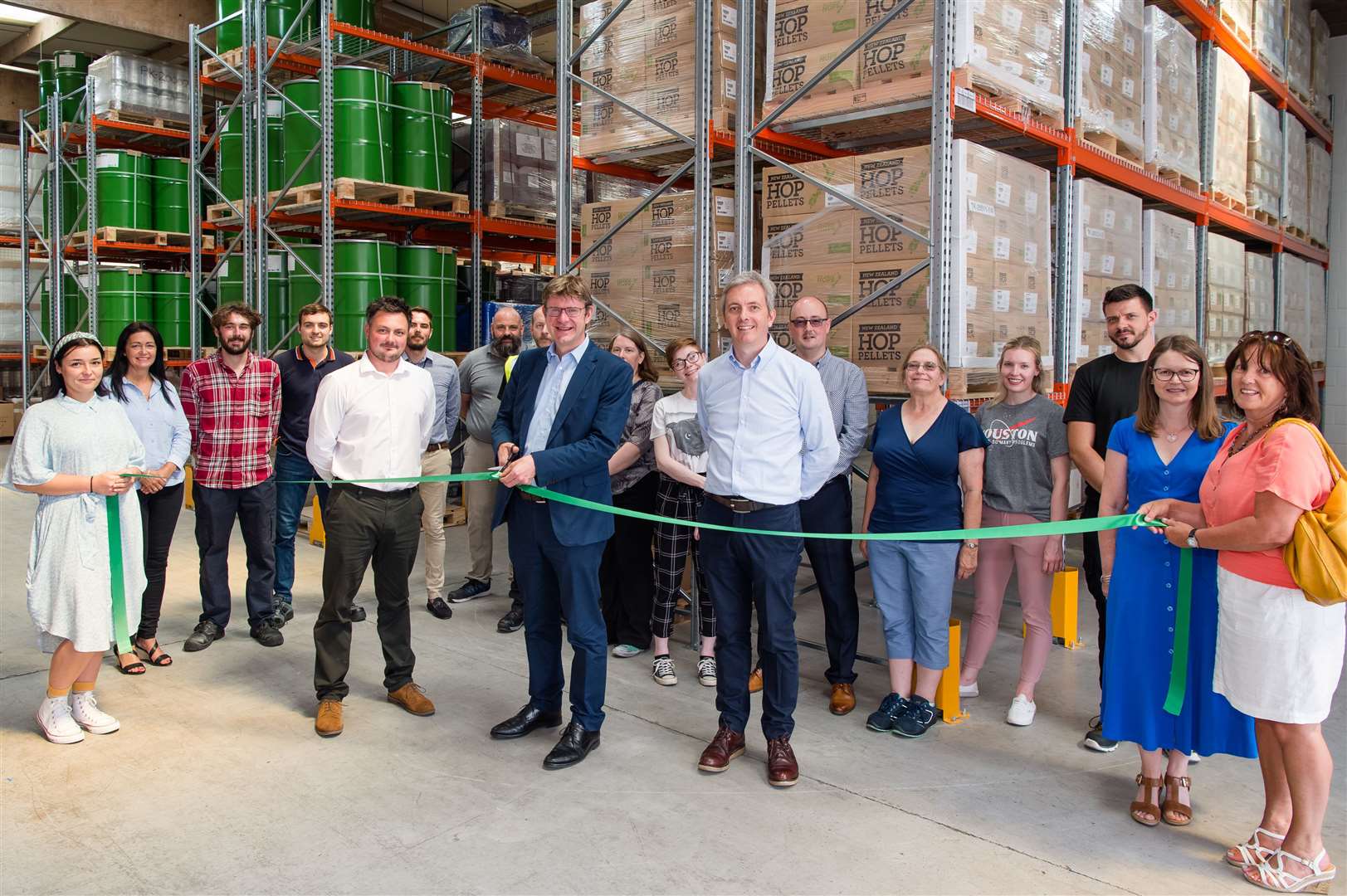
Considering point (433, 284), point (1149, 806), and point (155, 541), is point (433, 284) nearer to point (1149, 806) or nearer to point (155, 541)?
point (155, 541)

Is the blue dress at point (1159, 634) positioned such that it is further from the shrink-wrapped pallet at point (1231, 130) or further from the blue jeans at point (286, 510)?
the shrink-wrapped pallet at point (1231, 130)

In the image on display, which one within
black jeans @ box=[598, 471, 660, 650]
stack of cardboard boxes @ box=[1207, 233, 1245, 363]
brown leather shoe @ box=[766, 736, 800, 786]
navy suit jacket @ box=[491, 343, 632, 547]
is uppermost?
stack of cardboard boxes @ box=[1207, 233, 1245, 363]

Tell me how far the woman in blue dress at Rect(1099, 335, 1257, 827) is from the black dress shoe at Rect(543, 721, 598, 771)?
6.52 feet

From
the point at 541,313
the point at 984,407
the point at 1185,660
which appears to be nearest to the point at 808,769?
the point at 1185,660

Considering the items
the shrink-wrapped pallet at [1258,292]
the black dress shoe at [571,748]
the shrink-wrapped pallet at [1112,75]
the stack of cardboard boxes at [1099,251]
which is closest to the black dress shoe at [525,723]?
the black dress shoe at [571,748]

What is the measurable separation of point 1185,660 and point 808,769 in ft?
4.83

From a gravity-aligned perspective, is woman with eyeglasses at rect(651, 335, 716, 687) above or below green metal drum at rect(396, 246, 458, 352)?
below

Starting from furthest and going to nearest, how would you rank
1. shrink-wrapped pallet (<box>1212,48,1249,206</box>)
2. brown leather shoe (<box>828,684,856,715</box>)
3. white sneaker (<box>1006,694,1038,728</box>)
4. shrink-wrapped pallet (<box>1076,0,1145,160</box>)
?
shrink-wrapped pallet (<box>1212,48,1249,206</box>) → shrink-wrapped pallet (<box>1076,0,1145,160</box>) → brown leather shoe (<box>828,684,856,715</box>) → white sneaker (<box>1006,694,1038,728</box>)

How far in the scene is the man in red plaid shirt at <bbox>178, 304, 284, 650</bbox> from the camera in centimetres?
570

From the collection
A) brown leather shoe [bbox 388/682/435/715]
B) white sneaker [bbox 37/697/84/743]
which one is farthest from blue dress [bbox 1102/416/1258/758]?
white sneaker [bbox 37/697/84/743]

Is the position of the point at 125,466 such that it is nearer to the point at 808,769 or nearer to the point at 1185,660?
the point at 808,769

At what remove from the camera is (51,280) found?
569 inches

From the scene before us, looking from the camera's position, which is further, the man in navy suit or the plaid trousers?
the plaid trousers

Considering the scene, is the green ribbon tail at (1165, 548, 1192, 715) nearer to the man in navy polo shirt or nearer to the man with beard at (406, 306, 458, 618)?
the man with beard at (406, 306, 458, 618)
